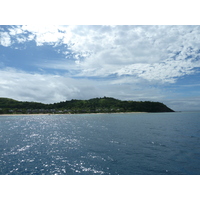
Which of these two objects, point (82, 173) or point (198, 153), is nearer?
point (82, 173)

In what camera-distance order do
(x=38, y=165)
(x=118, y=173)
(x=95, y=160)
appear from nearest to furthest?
1. (x=118, y=173)
2. (x=38, y=165)
3. (x=95, y=160)

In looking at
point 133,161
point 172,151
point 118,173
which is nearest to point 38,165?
point 118,173

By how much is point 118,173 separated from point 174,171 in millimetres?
8671

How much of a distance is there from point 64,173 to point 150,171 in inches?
511

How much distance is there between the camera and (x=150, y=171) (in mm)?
19578

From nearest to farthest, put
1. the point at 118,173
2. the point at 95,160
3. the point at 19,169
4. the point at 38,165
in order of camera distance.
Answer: the point at 118,173 < the point at 19,169 < the point at 38,165 < the point at 95,160

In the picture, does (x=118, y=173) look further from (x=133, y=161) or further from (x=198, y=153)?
(x=198, y=153)

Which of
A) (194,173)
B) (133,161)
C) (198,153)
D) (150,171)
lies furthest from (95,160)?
(198,153)

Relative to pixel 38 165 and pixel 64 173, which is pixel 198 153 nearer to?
pixel 64 173

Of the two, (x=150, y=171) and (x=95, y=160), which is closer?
(x=150, y=171)

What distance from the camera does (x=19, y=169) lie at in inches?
820

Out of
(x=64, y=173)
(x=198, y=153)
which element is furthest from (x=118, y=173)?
(x=198, y=153)

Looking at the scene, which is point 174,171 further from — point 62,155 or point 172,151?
point 62,155

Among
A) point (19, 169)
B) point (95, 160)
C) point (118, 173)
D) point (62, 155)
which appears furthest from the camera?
point (62, 155)
